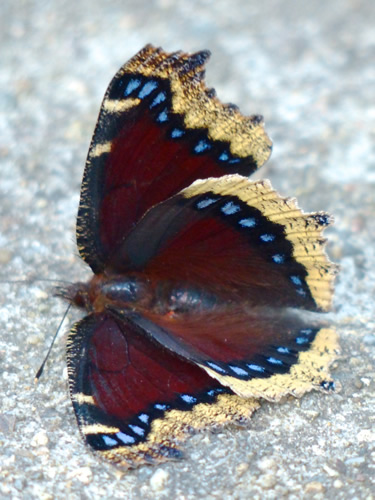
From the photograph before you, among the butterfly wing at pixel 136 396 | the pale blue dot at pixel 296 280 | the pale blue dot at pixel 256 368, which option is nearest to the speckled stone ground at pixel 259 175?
the butterfly wing at pixel 136 396

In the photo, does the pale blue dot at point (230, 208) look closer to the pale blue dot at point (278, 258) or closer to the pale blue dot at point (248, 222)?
the pale blue dot at point (248, 222)

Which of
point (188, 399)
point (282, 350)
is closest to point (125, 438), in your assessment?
point (188, 399)

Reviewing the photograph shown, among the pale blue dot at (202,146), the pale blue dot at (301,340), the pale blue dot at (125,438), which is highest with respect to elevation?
the pale blue dot at (202,146)

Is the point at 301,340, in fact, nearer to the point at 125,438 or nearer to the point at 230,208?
the point at 230,208

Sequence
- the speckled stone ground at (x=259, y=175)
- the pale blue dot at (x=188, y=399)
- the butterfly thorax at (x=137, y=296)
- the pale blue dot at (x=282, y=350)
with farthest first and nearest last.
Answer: the butterfly thorax at (x=137, y=296) < the pale blue dot at (x=282, y=350) < the pale blue dot at (x=188, y=399) < the speckled stone ground at (x=259, y=175)

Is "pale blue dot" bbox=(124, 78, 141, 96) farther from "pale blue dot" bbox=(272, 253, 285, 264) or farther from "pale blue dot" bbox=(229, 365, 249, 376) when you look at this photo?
"pale blue dot" bbox=(229, 365, 249, 376)

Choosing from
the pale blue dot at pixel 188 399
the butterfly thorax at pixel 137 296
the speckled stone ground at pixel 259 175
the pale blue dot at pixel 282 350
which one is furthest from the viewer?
the butterfly thorax at pixel 137 296

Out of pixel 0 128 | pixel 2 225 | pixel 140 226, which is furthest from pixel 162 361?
pixel 0 128
